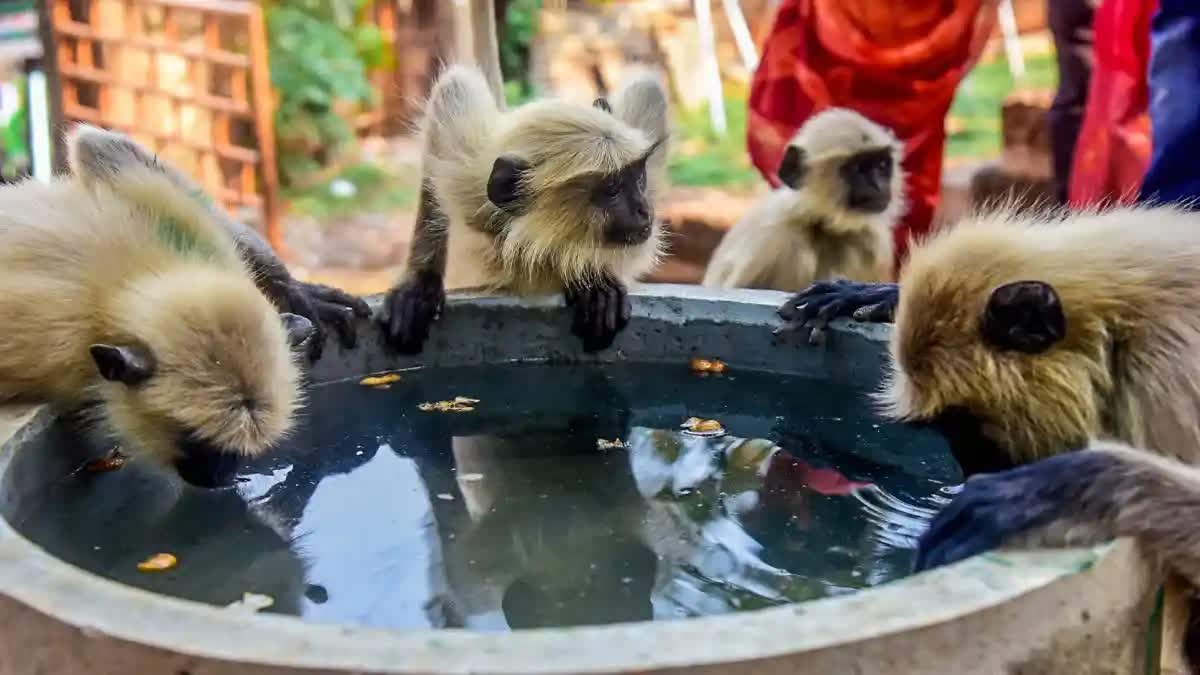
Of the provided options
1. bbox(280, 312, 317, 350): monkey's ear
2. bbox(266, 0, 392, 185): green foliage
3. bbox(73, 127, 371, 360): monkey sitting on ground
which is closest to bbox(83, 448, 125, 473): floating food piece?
bbox(280, 312, 317, 350): monkey's ear

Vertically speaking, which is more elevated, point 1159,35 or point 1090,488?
point 1159,35

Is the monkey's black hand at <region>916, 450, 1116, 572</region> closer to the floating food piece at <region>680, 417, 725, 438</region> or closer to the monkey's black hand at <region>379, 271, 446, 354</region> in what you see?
A: the floating food piece at <region>680, 417, 725, 438</region>

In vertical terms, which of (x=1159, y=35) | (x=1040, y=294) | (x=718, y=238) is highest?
(x=1159, y=35)

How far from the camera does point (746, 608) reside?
2.21 m

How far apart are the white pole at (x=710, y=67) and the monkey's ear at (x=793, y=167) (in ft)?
26.2

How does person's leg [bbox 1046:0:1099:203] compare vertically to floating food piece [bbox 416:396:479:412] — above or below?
above

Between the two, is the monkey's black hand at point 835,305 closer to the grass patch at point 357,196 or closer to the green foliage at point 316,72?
the grass patch at point 357,196

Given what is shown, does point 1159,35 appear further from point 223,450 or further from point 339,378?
point 223,450

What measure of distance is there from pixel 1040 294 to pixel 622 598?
2.85 feet

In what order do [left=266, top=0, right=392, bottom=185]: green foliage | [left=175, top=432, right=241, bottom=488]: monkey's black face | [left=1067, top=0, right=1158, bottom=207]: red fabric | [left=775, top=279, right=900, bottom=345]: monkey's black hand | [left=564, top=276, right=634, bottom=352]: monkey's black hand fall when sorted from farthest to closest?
[left=266, top=0, right=392, bottom=185]: green foliage, [left=1067, top=0, right=1158, bottom=207]: red fabric, [left=564, top=276, right=634, bottom=352]: monkey's black hand, [left=775, top=279, right=900, bottom=345]: monkey's black hand, [left=175, top=432, right=241, bottom=488]: monkey's black face

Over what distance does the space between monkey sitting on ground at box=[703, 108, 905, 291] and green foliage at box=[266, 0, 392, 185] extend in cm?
801

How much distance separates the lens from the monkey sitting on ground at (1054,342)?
2275 millimetres

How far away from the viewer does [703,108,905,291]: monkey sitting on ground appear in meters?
5.40

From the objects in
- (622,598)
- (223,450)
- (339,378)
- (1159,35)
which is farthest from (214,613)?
(1159,35)
